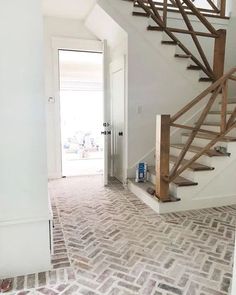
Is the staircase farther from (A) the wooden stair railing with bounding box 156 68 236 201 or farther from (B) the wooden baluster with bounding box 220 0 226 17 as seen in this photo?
(B) the wooden baluster with bounding box 220 0 226 17

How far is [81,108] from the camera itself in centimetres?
916

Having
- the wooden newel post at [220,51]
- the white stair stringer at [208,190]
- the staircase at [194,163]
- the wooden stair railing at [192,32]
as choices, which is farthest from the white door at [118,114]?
the wooden newel post at [220,51]

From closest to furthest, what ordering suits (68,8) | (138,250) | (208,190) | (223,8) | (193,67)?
(138,250) → (208,190) → (68,8) → (193,67) → (223,8)

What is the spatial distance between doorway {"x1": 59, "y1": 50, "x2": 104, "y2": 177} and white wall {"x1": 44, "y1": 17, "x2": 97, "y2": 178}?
7.57 ft

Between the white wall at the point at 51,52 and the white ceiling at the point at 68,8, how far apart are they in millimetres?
144

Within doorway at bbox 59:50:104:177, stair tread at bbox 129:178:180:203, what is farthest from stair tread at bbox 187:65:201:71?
doorway at bbox 59:50:104:177

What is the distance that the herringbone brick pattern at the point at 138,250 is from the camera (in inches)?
74.3

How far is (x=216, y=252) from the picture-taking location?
2.32 meters

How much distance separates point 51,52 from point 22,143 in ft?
10.7

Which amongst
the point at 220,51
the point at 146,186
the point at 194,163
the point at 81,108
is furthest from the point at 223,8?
the point at 81,108

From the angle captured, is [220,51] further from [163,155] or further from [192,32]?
[163,155]

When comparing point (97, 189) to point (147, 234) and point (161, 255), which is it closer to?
point (147, 234)

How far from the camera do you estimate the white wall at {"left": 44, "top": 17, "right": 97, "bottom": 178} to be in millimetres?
4551

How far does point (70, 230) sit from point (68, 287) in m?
0.93
